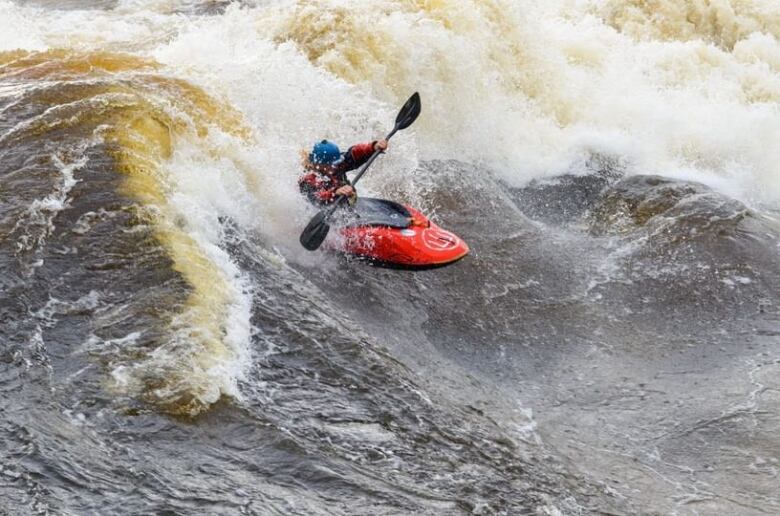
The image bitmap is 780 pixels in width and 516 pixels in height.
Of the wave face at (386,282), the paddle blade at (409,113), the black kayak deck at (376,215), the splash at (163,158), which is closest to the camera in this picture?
the wave face at (386,282)

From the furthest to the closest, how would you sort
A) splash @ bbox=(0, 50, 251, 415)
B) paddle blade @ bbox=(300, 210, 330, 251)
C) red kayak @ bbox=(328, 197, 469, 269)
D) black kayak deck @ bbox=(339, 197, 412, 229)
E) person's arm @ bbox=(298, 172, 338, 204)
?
person's arm @ bbox=(298, 172, 338, 204)
black kayak deck @ bbox=(339, 197, 412, 229)
red kayak @ bbox=(328, 197, 469, 269)
paddle blade @ bbox=(300, 210, 330, 251)
splash @ bbox=(0, 50, 251, 415)

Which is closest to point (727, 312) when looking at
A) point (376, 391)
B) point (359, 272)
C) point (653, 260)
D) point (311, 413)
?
point (653, 260)

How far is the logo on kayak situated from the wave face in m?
0.37

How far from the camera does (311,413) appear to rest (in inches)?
214

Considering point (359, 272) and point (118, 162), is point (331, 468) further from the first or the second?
point (118, 162)

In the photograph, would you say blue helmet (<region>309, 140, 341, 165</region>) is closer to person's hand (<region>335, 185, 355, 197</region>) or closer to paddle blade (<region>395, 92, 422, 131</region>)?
person's hand (<region>335, 185, 355, 197</region>)

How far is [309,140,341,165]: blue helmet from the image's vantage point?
8312mm

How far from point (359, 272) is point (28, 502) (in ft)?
13.1

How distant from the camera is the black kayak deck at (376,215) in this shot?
8.02m

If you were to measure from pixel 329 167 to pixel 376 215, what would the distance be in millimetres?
652

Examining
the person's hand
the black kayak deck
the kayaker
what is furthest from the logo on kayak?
the kayaker

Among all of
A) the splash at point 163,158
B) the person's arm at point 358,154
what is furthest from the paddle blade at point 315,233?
the person's arm at point 358,154

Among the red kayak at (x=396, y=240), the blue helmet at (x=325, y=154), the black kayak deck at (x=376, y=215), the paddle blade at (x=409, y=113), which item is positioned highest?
the paddle blade at (x=409, y=113)

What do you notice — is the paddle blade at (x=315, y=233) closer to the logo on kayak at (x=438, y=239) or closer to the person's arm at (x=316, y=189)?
the person's arm at (x=316, y=189)
